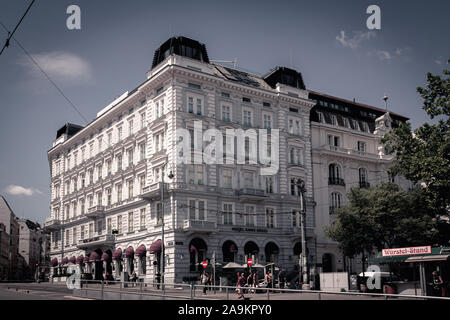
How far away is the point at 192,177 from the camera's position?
49.2 meters

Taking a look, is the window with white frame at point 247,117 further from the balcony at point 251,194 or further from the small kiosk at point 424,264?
the small kiosk at point 424,264

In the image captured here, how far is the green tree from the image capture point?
3634 centimetres

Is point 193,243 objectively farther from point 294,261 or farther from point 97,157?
point 97,157

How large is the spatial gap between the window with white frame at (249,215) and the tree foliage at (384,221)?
27.4 ft

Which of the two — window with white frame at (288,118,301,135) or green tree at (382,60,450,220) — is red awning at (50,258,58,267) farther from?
green tree at (382,60,450,220)

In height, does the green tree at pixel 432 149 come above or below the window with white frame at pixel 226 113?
below

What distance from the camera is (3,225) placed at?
11856 cm

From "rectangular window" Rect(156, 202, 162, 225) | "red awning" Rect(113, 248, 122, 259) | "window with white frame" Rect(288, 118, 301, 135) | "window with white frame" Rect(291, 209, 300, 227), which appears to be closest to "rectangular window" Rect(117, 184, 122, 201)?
"red awning" Rect(113, 248, 122, 259)

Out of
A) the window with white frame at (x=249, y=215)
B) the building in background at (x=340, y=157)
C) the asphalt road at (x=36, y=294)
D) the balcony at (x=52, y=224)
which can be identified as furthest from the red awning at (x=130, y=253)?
the balcony at (x=52, y=224)

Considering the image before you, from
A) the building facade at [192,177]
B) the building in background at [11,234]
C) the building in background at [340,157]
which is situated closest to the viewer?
the building facade at [192,177]

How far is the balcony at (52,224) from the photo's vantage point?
239 ft
